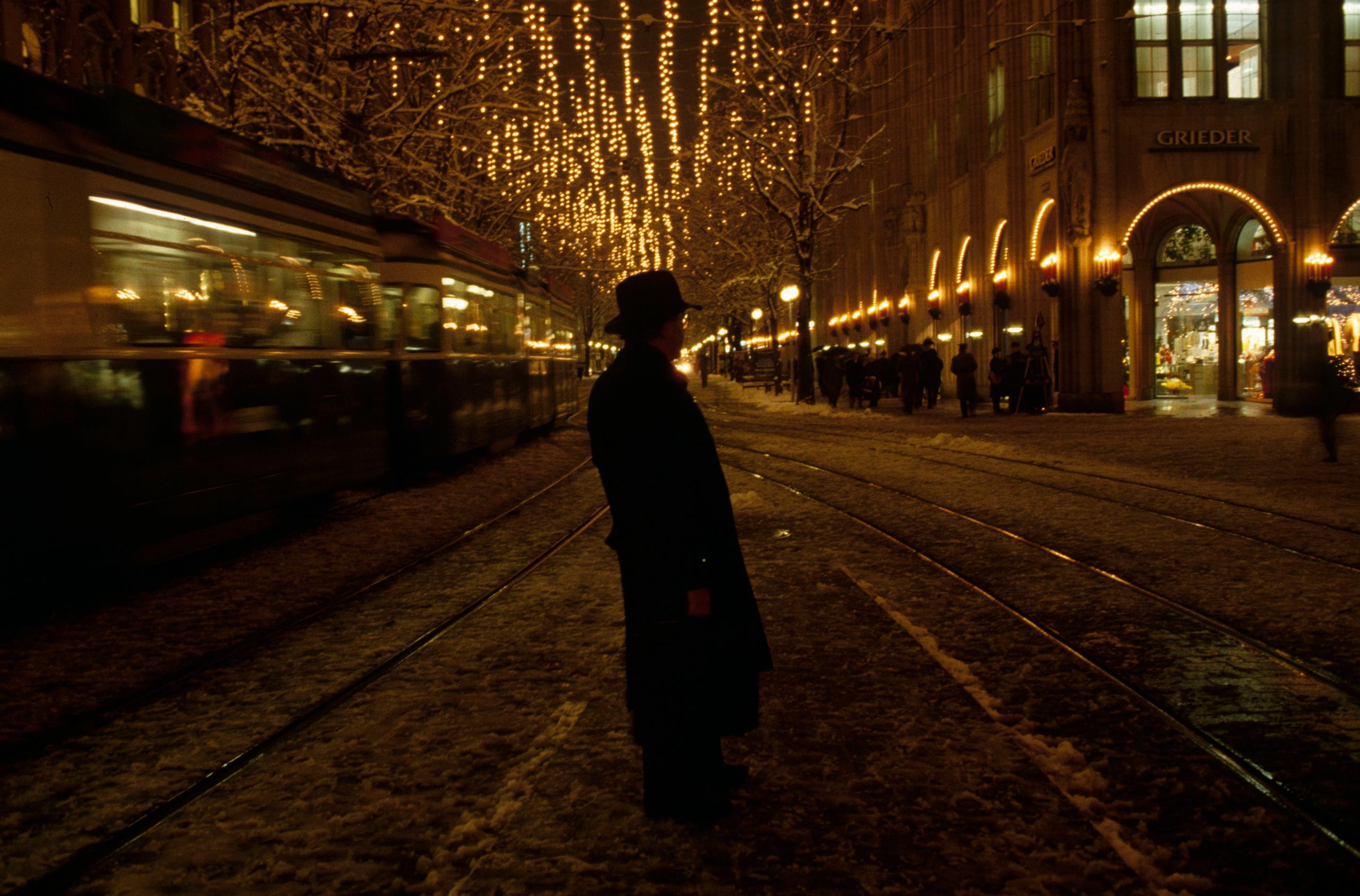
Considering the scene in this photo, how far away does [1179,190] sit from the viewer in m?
26.1

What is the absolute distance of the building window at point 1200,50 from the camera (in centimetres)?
2609

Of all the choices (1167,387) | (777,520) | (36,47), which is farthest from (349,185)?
(1167,387)

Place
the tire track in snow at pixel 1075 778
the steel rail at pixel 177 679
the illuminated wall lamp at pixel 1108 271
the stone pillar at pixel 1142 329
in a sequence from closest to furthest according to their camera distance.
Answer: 1. the tire track in snow at pixel 1075 778
2. the steel rail at pixel 177 679
3. the illuminated wall lamp at pixel 1108 271
4. the stone pillar at pixel 1142 329

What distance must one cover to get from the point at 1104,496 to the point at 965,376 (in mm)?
14720

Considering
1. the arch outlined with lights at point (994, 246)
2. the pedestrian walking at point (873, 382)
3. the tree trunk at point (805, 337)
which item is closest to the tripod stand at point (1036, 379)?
the pedestrian walking at point (873, 382)

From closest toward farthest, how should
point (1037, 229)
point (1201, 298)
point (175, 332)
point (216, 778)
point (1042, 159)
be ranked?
point (216, 778) < point (175, 332) < point (1042, 159) < point (1037, 229) < point (1201, 298)

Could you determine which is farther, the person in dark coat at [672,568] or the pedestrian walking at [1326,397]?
the pedestrian walking at [1326,397]

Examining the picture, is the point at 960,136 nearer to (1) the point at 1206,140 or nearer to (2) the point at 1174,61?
(2) the point at 1174,61

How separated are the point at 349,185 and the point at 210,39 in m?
31.1

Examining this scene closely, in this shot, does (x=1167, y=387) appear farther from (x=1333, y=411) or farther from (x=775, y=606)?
(x=775, y=606)

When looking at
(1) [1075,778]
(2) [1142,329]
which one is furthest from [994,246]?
(1) [1075,778]

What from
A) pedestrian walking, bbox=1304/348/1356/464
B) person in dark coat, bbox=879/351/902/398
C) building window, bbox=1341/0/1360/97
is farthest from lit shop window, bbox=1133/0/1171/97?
pedestrian walking, bbox=1304/348/1356/464

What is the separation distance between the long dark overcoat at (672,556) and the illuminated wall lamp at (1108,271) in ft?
80.2

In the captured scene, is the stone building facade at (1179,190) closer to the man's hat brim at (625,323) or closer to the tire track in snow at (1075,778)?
the tire track in snow at (1075,778)
